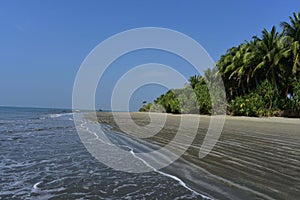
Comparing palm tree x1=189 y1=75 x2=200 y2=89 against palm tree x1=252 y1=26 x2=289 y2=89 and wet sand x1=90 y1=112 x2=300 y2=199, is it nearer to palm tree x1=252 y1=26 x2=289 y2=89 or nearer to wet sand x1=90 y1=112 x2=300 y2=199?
palm tree x1=252 y1=26 x2=289 y2=89

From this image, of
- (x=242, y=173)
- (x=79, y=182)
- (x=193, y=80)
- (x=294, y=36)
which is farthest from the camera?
(x=193, y=80)

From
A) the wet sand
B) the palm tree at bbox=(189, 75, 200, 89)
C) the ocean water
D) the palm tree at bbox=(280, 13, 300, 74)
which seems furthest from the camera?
the palm tree at bbox=(189, 75, 200, 89)

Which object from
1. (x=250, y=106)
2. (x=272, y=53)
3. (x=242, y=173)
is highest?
(x=272, y=53)

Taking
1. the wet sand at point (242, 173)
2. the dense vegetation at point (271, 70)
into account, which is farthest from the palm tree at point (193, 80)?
the wet sand at point (242, 173)

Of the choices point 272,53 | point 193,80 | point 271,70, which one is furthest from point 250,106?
point 193,80

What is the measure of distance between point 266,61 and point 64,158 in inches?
1169

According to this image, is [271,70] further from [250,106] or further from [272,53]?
[250,106]

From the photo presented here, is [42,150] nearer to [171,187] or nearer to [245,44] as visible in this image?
[171,187]

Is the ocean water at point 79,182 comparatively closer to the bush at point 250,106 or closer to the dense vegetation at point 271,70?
the dense vegetation at point 271,70

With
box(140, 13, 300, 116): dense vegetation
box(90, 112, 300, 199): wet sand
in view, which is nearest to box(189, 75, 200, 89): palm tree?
box(140, 13, 300, 116): dense vegetation

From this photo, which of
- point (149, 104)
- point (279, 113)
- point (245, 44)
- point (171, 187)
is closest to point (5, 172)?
point (171, 187)

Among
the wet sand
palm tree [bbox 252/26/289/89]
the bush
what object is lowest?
the wet sand

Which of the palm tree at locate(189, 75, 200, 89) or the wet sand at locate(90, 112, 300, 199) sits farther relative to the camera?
the palm tree at locate(189, 75, 200, 89)

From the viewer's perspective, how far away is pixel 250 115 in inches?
1299
